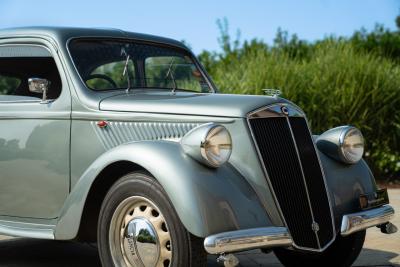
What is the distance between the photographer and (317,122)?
11.5 m

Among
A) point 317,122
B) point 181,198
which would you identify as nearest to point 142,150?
point 181,198

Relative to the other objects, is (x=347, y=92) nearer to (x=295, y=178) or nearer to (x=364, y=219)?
(x=364, y=219)

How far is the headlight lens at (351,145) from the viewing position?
5.09 metres

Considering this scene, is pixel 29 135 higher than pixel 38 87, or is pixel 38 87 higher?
pixel 38 87

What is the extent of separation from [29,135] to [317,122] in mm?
6995

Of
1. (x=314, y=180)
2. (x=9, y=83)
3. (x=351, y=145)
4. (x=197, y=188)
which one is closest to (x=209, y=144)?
(x=197, y=188)

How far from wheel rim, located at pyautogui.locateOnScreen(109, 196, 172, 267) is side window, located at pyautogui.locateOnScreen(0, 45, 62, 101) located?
130 centimetres

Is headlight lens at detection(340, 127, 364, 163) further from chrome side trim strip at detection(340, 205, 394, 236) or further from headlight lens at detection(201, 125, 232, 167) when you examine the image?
headlight lens at detection(201, 125, 232, 167)

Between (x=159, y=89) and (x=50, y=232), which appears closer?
(x=50, y=232)

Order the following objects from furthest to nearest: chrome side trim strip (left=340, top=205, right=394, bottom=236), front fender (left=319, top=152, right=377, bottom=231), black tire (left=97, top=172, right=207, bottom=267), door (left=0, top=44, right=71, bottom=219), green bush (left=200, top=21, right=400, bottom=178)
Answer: green bush (left=200, top=21, right=400, bottom=178)
door (left=0, top=44, right=71, bottom=219)
front fender (left=319, top=152, right=377, bottom=231)
chrome side trim strip (left=340, top=205, right=394, bottom=236)
black tire (left=97, top=172, right=207, bottom=267)

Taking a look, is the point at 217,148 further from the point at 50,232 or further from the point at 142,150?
the point at 50,232

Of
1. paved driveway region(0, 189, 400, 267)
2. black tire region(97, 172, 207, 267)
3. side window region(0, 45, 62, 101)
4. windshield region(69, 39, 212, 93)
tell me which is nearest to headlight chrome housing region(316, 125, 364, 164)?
paved driveway region(0, 189, 400, 267)

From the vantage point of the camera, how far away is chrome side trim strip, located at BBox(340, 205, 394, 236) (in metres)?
4.63

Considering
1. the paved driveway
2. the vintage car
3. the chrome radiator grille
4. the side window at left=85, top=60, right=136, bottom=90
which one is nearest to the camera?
the vintage car
